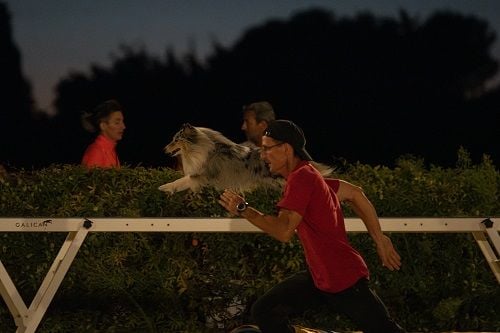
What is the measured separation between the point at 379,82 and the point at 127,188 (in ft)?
76.0

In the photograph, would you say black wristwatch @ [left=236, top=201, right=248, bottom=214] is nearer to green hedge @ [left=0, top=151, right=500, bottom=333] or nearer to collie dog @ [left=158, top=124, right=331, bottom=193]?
green hedge @ [left=0, top=151, right=500, bottom=333]

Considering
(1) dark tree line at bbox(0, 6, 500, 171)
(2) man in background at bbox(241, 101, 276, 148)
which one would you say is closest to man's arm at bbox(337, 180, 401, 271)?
(2) man in background at bbox(241, 101, 276, 148)

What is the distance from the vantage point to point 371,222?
195 inches

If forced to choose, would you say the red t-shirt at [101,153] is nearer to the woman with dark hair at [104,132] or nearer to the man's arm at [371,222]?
the woman with dark hair at [104,132]

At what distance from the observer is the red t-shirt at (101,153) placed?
769 cm

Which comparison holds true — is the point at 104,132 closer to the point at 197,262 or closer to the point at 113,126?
the point at 113,126

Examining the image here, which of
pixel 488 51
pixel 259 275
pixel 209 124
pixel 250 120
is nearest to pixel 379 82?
pixel 488 51

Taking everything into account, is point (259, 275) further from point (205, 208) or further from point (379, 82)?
point (379, 82)

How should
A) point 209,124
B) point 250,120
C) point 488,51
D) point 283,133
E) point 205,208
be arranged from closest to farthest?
point 283,133 → point 205,208 → point 250,120 → point 209,124 → point 488,51

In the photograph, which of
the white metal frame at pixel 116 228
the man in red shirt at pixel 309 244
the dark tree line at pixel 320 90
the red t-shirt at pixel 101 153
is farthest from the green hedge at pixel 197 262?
the dark tree line at pixel 320 90

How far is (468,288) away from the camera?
6.26 meters

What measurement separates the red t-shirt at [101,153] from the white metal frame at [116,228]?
213 cm

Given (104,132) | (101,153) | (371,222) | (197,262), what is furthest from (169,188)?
(104,132)

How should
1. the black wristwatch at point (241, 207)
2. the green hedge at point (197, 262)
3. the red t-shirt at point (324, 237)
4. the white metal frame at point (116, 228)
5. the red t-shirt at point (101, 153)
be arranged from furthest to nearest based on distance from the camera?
the red t-shirt at point (101, 153) < the green hedge at point (197, 262) < the white metal frame at point (116, 228) < the red t-shirt at point (324, 237) < the black wristwatch at point (241, 207)
